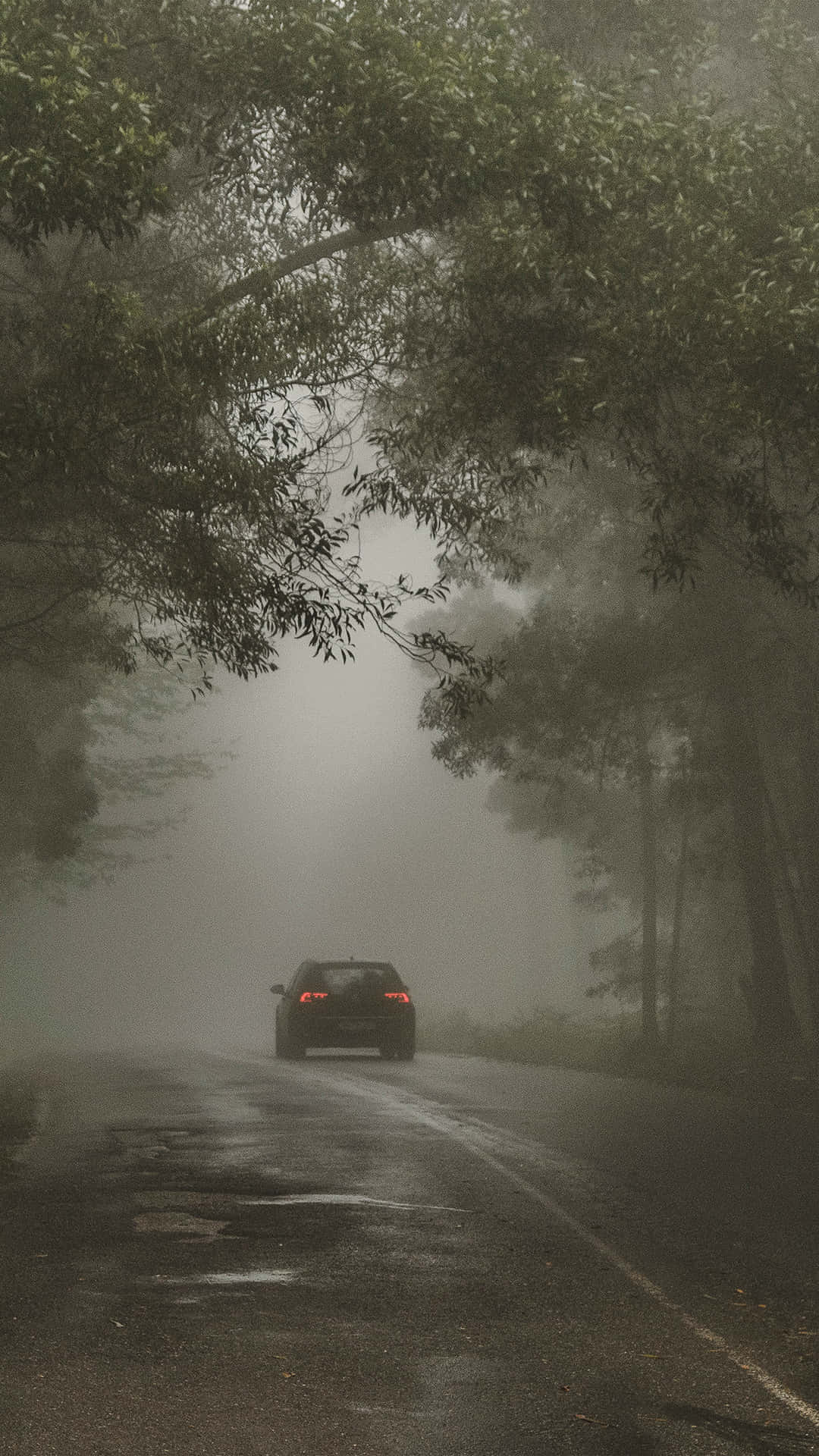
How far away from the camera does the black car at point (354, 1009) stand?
2630cm

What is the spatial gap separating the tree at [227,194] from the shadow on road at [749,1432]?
6.03 meters

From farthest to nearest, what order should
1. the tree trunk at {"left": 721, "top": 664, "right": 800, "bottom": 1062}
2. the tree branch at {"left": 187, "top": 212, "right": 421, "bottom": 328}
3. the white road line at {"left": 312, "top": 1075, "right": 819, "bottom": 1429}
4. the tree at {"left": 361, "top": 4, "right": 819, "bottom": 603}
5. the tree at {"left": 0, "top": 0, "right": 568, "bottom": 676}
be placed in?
1. the tree trunk at {"left": 721, "top": 664, "right": 800, "bottom": 1062}
2. the tree branch at {"left": 187, "top": 212, "right": 421, "bottom": 328}
3. the tree at {"left": 361, "top": 4, "right": 819, "bottom": 603}
4. the tree at {"left": 0, "top": 0, "right": 568, "bottom": 676}
5. the white road line at {"left": 312, "top": 1075, "right": 819, "bottom": 1429}

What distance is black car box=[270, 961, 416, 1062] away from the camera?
26.3 m

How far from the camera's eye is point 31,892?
50.6 meters

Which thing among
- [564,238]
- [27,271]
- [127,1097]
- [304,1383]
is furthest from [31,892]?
[304,1383]

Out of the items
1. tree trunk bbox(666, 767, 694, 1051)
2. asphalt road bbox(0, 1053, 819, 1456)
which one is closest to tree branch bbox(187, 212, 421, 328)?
asphalt road bbox(0, 1053, 819, 1456)

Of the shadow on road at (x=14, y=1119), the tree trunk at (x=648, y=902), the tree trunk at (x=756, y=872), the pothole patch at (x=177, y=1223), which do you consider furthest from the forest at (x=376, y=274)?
the tree trunk at (x=648, y=902)

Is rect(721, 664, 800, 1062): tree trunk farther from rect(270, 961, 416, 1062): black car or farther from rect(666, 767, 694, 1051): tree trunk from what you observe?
rect(270, 961, 416, 1062): black car

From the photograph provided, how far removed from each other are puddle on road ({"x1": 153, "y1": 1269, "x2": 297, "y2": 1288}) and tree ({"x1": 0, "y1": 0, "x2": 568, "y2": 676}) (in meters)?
4.02

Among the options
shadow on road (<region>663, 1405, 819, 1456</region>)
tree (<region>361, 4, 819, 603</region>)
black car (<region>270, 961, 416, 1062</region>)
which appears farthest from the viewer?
black car (<region>270, 961, 416, 1062</region>)

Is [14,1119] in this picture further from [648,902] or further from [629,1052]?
[648,902]

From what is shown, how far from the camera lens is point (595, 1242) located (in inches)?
347

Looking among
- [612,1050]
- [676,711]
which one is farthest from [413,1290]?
[612,1050]

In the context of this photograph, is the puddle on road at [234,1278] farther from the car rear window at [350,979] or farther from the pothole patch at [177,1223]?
the car rear window at [350,979]
